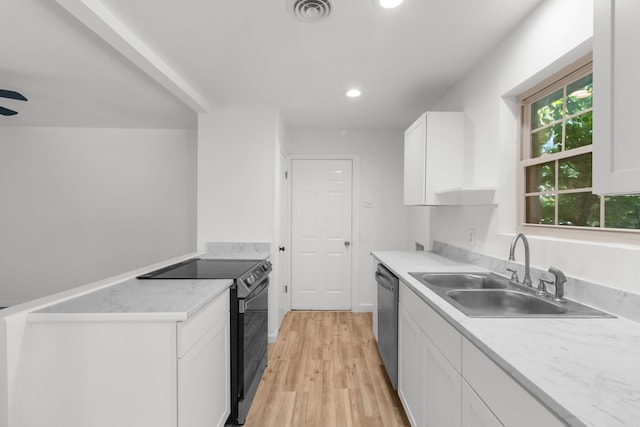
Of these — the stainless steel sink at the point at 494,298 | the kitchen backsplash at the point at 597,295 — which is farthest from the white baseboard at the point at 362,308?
the kitchen backsplash at the point at 597,295

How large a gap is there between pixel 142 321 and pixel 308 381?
1624 millimetres

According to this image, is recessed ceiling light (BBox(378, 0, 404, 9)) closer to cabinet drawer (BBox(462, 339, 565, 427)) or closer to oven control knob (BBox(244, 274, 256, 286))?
cabinet drawer (BBox(462, 339, 565, 427))

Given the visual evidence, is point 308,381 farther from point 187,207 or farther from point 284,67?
point 187,207

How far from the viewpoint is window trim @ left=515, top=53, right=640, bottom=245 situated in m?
1.36

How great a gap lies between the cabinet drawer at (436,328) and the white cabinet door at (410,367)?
8 centimetres

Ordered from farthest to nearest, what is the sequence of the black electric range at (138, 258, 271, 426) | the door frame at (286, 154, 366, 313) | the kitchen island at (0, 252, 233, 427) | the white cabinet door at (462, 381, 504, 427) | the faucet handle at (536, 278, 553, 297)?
the door frame at (286, 154, 366, 313)
the black electric range at (138, 258, 271, 426)
the faucet handle at (536, 278, 553, 297)
the kitchen island at (0, 252, 233, 427)
the white cabinet door at (462, 381, 504, 427)

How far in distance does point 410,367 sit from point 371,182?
2.70 m

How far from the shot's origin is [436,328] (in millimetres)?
1418

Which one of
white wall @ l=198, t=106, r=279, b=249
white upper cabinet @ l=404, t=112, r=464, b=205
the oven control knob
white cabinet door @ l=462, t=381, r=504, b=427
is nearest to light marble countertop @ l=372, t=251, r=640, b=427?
white cabinet door @ l=462, t=381, r=504, b=427

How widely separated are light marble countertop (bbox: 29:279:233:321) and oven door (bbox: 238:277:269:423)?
0.29m

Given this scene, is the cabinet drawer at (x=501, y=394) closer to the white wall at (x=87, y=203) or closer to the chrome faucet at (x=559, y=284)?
the chrome faucet at (x=559, y=284)

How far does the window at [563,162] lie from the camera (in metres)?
1.40

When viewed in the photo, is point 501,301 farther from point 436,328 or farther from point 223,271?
point 223,271

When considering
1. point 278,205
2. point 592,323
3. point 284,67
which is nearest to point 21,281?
point 278,205
